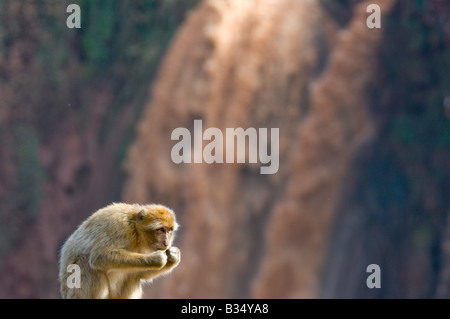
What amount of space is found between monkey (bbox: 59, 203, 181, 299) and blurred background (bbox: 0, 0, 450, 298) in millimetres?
8648

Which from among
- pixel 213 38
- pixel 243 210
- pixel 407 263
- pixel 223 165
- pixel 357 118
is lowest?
pixel 407 263

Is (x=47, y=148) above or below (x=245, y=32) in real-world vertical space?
below

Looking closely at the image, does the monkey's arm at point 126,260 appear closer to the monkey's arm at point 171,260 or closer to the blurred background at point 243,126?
the monkey's arm at point 171,260

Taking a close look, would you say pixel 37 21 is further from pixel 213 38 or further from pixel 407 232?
pixel 407 232

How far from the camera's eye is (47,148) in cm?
1284

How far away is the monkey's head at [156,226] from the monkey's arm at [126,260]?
17cm

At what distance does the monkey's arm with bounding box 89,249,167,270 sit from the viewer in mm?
3623

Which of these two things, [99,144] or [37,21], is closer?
[37,21]

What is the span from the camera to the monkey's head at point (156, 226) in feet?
12.8

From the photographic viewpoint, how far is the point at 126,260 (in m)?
3.75

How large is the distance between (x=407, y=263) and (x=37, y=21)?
7.79 metres

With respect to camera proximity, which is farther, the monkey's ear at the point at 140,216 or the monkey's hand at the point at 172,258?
the monkey's ear at the point at 140,216

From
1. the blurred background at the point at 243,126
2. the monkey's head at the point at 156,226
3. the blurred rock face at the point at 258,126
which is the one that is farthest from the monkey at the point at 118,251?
the blurred rock face at the point at 258,126

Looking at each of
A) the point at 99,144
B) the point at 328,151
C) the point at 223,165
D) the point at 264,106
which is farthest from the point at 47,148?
the point at 328,151
